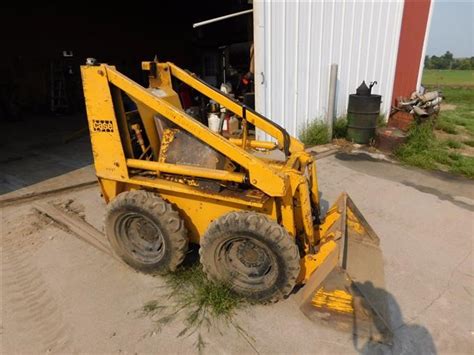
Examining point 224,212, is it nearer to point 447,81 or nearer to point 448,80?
point 447,81

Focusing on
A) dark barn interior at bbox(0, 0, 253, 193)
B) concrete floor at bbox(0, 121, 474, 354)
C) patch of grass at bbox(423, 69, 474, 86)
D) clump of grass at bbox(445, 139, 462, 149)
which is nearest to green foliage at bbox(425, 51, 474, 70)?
patch of grass at bbox(423, 69, 474, 86)

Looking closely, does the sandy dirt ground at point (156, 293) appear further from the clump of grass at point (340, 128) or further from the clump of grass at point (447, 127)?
the clump of grass at point (447, 127)

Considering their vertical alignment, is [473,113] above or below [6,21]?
below

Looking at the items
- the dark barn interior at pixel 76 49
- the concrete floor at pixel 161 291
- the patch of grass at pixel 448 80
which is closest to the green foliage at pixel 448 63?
the patch of grass at pixel 448 80

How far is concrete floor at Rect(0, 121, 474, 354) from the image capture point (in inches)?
91.7

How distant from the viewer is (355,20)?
7.26 meters

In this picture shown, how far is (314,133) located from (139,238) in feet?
16.6

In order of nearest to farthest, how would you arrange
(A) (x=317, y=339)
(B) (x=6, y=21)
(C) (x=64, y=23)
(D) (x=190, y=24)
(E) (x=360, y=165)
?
(A) (x=317, y=339), (E) (x=360, y=165), (B) (x=6, y=21), (C) (x=64, y=23), (D) (x=190, y=24)

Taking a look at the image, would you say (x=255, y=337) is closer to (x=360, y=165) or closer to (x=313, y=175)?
(x=313, y=175)

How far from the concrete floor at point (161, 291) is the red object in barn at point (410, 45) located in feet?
17.4

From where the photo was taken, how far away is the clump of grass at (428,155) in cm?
591

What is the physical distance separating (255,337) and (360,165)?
175 inches

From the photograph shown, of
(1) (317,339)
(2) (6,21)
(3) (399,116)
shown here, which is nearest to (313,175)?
(1) (317,339)

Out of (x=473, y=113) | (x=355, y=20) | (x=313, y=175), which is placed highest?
(x=355, y=20)
